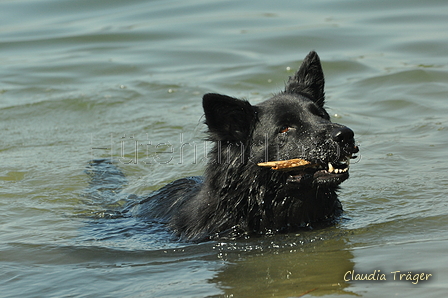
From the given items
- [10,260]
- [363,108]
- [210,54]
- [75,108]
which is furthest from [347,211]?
[210,54]

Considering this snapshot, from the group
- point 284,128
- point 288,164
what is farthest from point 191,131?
point 288,164

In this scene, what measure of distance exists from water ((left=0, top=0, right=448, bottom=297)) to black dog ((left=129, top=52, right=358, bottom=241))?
0.22 metres

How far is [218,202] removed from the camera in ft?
19.4

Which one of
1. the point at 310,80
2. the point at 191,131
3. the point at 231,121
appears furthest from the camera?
the point at 191,131

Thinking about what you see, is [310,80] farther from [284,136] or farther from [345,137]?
[345,137]

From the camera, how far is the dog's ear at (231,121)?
18.9 feet

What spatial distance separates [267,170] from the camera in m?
5.67

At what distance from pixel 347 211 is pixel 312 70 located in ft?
5.82

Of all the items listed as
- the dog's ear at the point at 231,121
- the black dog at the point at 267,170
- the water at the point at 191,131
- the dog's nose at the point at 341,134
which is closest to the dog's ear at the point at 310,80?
the black dog at the point at 267,170

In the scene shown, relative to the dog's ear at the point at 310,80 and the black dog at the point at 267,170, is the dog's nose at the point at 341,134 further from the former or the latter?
the dog's ear at the point at 310,80

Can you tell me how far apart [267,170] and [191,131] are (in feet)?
16.3

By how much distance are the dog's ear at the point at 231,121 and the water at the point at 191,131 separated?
110 cm

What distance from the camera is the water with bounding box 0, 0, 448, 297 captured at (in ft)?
17.0

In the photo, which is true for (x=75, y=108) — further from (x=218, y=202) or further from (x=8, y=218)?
(x=218, y=202)
